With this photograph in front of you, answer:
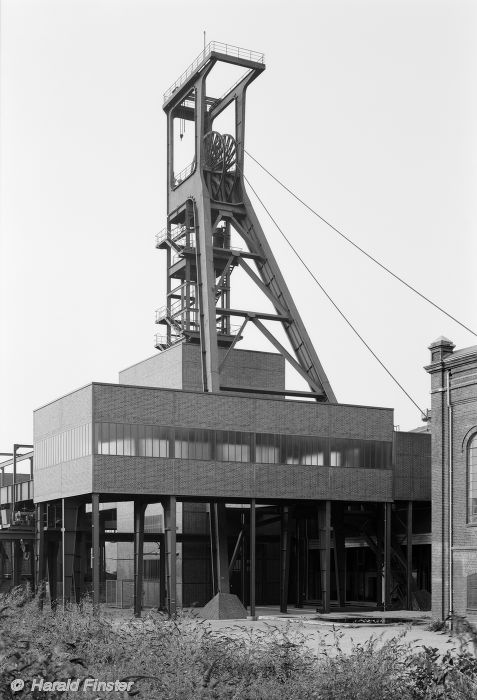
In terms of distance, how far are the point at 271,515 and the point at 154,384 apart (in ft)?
30.5

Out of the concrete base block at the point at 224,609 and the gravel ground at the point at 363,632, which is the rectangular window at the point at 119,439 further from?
the gravel ground at the point at 363,632

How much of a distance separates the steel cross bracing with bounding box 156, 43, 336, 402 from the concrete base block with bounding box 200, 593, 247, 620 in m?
10.0

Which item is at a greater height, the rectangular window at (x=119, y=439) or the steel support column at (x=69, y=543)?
the rectangular window at (x=119, y=439)

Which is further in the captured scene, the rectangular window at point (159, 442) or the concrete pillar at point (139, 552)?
the concrete pillar at point (139, 552)

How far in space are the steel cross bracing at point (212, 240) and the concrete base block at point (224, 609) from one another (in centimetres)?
1005

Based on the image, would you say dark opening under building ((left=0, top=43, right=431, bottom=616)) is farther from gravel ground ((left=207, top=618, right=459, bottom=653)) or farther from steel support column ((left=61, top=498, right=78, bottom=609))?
gravel ground ((left=207, top=618, right=459, bottom=653))

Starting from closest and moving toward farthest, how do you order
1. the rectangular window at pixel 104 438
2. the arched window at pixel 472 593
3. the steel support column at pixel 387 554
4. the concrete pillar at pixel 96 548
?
the arched window at pixel 472 593
the concrete pillar at pixel 96 548
the rectangular window at pixel 104 438
the steel support column at pixel 387 554

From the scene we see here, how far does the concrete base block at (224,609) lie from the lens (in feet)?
134

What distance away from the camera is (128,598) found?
52.6 meters

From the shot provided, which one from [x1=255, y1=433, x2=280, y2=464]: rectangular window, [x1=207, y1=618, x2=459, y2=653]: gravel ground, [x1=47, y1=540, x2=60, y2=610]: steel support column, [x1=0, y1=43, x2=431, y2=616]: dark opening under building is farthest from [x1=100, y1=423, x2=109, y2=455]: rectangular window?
[x1=47, y1=540, x2=60, y2=610]: steel support column

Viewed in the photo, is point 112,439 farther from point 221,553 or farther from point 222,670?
point 222,670

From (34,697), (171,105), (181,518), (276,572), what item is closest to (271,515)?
(276,572)

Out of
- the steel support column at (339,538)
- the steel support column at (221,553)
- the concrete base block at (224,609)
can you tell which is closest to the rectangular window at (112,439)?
the steel support column at (221,553)

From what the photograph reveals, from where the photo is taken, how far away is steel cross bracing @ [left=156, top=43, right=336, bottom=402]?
159 feet
